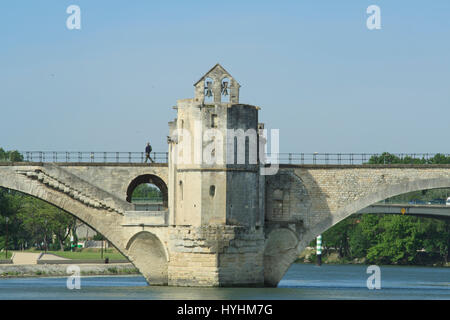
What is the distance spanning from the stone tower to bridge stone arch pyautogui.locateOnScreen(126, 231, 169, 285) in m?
3.79

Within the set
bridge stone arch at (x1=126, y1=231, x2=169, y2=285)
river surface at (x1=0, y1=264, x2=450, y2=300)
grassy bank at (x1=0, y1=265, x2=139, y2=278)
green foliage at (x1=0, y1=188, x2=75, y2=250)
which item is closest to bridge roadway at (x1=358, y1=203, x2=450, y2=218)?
river surface at (x1=0, y1=264, x2=450, y2=300)

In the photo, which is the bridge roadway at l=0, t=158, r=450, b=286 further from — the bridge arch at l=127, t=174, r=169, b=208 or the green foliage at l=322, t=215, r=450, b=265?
the green foliage at l=322, t=215, r=450, b=265

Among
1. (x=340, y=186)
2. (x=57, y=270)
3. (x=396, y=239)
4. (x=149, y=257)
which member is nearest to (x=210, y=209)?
(x=149, y=257)

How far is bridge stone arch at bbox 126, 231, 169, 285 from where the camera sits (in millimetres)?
77500

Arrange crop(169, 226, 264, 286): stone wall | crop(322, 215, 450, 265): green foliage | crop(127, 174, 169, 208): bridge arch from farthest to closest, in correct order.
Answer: crop(322, 215, 450, 265): green foliage → crop(127, 174, 169, 208): bridge arch → crop(169, 226, 264, 286): stone wall

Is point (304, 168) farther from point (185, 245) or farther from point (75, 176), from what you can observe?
point (75, 176)

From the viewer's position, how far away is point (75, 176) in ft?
255

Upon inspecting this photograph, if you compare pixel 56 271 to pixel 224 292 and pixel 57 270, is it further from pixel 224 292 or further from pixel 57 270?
pixel 224 292

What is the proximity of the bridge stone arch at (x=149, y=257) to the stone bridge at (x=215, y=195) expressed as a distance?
75 mm

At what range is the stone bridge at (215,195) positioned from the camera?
72750 millimetres

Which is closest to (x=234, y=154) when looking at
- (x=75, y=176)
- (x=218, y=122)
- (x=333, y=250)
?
(x=218, y=122)

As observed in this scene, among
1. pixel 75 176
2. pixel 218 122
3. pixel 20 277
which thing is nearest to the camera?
pixel 218 122

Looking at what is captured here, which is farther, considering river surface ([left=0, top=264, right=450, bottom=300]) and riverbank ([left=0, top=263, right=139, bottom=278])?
riverbank ([left=0, top=263, right=139, bottom=278])

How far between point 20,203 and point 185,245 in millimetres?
72386
